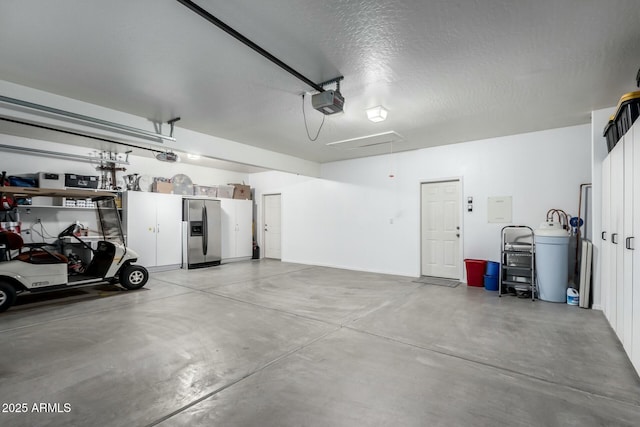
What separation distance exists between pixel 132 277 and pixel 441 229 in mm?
6005

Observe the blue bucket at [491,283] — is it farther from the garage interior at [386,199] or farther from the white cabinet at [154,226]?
the white cabinet at [154,226]


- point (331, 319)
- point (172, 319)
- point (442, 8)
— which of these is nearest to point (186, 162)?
point (172, 319)

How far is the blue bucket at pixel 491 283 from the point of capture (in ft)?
16.5

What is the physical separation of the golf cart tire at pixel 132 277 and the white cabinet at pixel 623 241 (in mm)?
6498

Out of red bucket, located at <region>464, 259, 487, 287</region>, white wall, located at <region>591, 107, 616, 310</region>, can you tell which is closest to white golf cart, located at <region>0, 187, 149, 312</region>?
red bucket, located at <region>464, 259, 487, 287</region>

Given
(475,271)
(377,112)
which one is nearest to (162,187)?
(377,112)

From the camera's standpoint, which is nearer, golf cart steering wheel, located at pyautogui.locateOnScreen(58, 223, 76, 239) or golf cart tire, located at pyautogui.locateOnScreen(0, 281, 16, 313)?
golf cart tire, located at pyautogui.locateOnScreen(0, 281, 16, 313)

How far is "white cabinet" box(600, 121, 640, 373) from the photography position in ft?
7.79

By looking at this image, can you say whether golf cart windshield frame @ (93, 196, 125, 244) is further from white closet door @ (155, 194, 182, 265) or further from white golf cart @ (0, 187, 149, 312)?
white closet door @ (155, 194, 182, 265)

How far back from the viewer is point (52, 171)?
18.9 ft

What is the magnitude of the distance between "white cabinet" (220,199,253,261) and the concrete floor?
12.6ft

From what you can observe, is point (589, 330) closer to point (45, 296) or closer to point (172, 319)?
point (172, 319)

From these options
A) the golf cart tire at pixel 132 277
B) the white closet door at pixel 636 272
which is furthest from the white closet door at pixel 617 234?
the golf cart tire at pixel 132 277

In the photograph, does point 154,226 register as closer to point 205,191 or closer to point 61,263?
point 205,191
